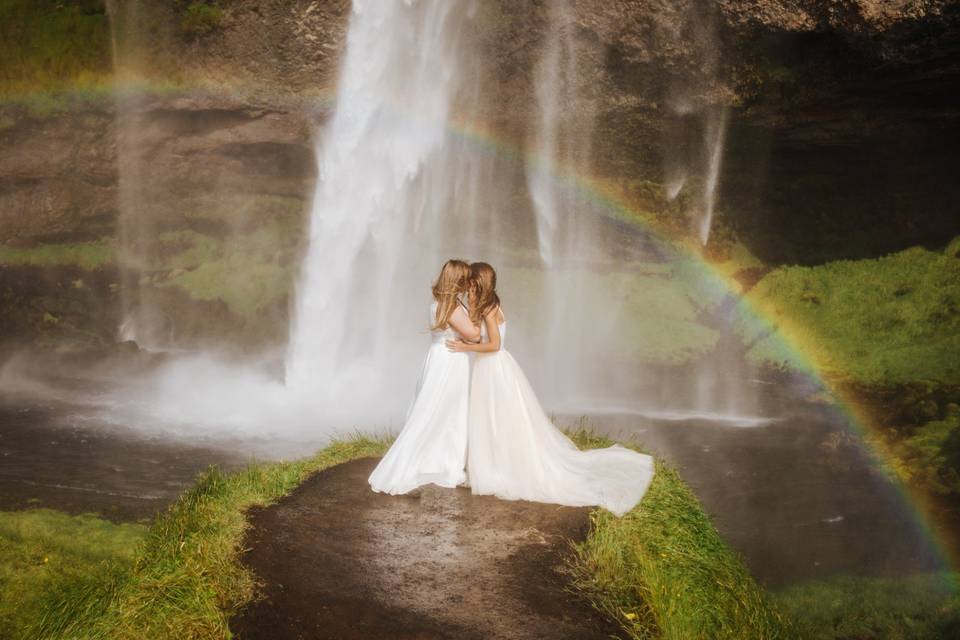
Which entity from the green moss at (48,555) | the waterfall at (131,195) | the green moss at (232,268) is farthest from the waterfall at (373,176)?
the green moss at (48,555)

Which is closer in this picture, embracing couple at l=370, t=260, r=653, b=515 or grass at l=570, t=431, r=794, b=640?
grass at l=570, t=431, r=794, b=640

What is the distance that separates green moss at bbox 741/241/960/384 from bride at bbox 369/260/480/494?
14.7m

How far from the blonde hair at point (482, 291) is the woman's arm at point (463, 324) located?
59mm

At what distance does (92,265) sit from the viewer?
26109mm

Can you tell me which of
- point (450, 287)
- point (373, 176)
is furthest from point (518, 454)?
point (373, 176)

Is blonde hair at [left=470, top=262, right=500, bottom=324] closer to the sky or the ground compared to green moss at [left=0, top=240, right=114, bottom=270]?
closer to the sky

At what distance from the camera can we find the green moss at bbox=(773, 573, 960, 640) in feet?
27.3

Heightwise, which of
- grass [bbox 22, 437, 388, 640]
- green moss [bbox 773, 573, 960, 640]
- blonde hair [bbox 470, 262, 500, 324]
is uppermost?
blonde hair [bbox 470, 262, 500, 324]

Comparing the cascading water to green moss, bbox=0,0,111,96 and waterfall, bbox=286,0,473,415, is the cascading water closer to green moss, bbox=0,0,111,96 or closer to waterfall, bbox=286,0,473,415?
waterfall, bbox=286,0,473,415

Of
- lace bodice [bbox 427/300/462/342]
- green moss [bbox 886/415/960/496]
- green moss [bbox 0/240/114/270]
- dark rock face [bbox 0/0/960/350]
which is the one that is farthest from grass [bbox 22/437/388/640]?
green moss [bbox 0/240/114/270]

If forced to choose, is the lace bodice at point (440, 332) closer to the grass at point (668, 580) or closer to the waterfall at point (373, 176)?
the grass at point (668, 580)

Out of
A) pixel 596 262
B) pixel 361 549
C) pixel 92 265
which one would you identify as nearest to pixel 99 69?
pixel 92 265

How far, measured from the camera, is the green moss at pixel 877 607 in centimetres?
831

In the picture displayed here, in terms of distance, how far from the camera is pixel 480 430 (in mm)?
7980
